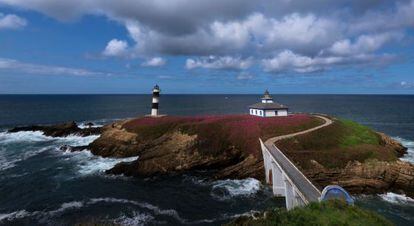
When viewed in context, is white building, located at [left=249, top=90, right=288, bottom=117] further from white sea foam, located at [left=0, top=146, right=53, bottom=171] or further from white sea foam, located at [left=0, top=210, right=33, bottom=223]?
white sea foam, located at [left=0, top=210, right=33, bottom=223]

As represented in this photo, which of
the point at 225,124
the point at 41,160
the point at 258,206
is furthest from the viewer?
the point at 225,124

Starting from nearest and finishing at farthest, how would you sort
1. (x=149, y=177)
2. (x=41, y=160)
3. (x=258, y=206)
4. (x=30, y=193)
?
(x=258, y=206) < (x=30, y=193) < (x=149, y=177) < (x=41, y=160)

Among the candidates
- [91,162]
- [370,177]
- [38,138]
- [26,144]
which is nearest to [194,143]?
[91,162]

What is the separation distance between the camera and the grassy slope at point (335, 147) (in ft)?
135

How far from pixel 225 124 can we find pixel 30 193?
30079 mm

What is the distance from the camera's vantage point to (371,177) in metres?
38.3

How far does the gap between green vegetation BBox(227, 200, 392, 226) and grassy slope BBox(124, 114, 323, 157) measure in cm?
2485

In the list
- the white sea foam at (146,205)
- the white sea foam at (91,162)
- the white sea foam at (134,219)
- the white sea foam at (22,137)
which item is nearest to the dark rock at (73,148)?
the white sea foam at (91,162)

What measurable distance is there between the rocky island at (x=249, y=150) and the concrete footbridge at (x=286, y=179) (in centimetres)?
195

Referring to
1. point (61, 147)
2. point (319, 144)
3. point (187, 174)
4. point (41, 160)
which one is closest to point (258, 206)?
point (187, 174)

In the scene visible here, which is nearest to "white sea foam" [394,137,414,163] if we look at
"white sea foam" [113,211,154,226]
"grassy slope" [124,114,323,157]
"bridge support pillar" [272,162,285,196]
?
"grassy slope" [124,114,323,157]

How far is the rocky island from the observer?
1535 inches

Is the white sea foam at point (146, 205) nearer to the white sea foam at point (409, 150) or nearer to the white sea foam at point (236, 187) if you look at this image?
the white sea foam at point (236, 187)

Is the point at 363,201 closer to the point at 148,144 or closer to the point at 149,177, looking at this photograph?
the point at 149,177
